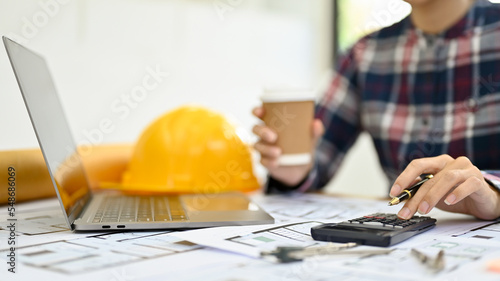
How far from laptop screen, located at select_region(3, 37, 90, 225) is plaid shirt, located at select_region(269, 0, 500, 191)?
21.7 inches

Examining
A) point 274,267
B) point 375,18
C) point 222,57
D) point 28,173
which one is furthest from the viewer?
point 375,18

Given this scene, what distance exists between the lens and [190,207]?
95cm

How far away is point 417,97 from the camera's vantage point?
1.31 m

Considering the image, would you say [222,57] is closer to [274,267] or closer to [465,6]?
[465,6]

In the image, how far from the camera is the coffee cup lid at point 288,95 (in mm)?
1017

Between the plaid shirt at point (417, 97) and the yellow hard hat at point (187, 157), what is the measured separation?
0.68 ft

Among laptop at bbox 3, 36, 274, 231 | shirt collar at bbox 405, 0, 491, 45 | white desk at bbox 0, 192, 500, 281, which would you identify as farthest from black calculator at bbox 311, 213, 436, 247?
shirt collar at bbox 405, 0, 491, 45

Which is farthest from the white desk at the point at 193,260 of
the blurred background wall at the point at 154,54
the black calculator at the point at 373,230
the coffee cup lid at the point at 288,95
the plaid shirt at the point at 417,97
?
the blurred background wall at the point at 154,54

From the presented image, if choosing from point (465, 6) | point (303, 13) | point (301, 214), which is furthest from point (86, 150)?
point (303, 13)

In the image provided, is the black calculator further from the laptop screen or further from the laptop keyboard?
the laptop screen

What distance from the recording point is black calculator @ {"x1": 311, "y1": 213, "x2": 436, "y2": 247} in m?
0.65

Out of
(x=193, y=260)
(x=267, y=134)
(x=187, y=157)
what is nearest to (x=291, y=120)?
(x=267, y=134)

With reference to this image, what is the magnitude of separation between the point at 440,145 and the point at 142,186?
2.38 ft

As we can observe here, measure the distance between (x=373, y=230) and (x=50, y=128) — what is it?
22.2 inches
